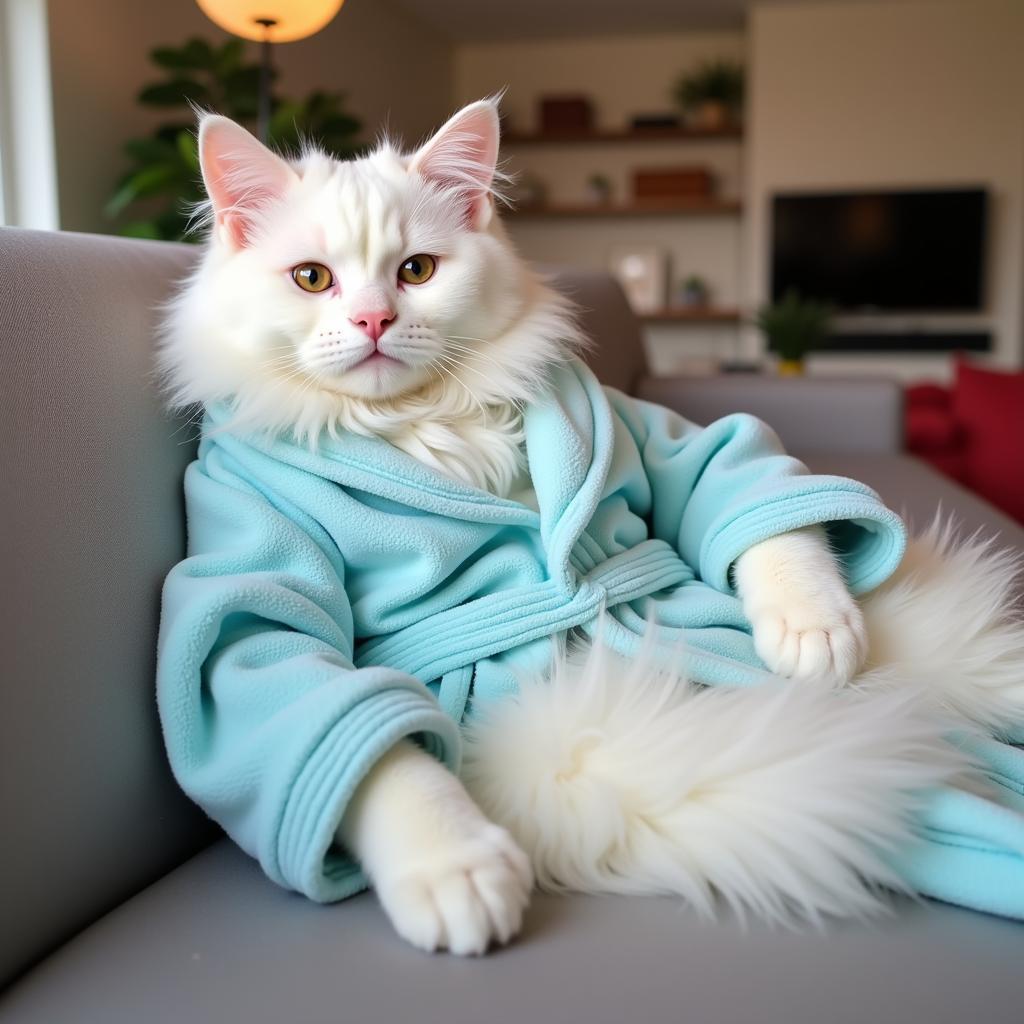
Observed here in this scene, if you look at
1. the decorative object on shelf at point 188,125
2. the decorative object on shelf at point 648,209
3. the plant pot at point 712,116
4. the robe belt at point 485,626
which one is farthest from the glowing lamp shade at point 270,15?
the plant pot at point 712,116

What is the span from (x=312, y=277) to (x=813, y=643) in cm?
56

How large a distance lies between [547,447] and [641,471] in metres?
Result: 0.16

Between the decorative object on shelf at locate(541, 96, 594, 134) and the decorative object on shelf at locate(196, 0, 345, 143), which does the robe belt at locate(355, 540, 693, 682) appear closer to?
the decorative object on shelf at locate(196, 0, 345, 143)

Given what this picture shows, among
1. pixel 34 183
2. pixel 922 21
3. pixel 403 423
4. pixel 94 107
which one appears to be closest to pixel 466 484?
pixel 403 423

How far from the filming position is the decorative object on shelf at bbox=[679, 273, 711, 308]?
6.86 meters

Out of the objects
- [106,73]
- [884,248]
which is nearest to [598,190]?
[884,248]

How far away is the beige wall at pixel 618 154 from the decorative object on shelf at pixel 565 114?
0.75ft

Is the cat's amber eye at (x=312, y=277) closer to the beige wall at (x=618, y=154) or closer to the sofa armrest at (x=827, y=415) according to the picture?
→ the sofa armrest at (x=827, y=415)

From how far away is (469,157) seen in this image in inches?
40.7

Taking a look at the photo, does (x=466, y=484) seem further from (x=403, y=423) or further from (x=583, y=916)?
(x=583, y=916)

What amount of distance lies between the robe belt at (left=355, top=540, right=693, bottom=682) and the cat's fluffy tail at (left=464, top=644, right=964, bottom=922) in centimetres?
10

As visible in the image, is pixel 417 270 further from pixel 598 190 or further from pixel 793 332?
pixel 598 190

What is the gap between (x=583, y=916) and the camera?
72cm

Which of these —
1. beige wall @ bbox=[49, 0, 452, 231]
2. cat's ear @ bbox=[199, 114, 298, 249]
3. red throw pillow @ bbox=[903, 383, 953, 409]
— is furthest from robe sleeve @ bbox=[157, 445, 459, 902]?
red throw pillow @ bbox=[903, 383, 953, 409]
